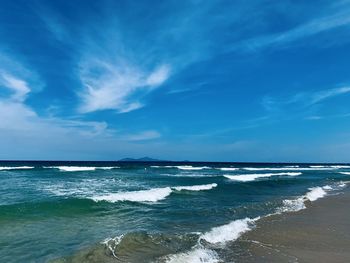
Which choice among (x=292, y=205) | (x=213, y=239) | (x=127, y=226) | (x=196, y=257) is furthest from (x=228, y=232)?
(x=292, y=205)

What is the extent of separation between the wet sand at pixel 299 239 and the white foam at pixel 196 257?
608 mm

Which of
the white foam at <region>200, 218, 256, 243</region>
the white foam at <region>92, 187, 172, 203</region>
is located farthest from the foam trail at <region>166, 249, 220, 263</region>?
the white foam at <region>92, 187, 172, 203</region>

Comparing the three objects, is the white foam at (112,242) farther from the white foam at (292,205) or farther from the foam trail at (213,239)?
the white foam at (292,205)

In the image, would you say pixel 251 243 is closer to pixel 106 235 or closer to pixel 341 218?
pixel 106 235

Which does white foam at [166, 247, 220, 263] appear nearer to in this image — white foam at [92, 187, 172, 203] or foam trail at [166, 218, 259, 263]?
foam trail at [166, 218, 259, 263]

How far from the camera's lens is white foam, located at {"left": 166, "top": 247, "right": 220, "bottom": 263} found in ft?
28.7

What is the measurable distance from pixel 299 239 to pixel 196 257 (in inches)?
153

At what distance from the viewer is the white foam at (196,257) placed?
8750mm

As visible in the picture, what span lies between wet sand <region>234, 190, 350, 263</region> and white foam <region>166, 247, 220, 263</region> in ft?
2.00

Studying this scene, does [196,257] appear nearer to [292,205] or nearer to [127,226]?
[127,226]

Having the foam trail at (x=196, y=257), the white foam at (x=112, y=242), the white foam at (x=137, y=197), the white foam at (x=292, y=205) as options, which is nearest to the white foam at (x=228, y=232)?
the foam trail at (x=196, y=257)

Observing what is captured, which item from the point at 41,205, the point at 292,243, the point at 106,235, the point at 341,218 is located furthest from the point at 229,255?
the point at 41,205

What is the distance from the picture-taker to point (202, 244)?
10.4m

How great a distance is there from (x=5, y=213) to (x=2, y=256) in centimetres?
635
